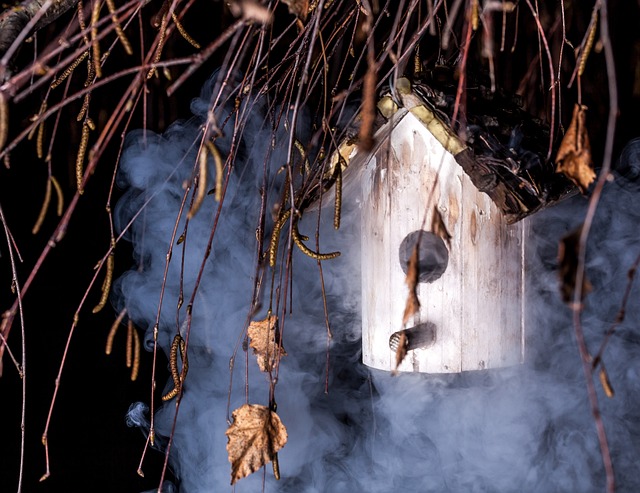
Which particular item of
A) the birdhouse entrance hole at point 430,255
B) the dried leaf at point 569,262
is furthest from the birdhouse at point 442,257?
the dried leaf at point 569,262

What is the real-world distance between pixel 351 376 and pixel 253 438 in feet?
4.06

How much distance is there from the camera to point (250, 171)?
2215 mm

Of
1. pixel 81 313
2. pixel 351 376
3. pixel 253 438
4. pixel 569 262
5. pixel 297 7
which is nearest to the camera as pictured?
pixel 569 262

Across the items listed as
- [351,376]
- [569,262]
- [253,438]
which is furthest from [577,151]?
[351,376]

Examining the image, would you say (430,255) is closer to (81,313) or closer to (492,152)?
(492,152)

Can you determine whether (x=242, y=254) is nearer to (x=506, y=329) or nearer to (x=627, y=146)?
(x=506, y=329)

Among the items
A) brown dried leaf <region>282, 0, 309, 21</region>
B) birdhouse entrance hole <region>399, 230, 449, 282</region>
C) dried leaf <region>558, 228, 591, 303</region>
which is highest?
brown dried leaf <region>282, 0, 309, 21</region>

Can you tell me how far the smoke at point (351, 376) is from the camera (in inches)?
81.1

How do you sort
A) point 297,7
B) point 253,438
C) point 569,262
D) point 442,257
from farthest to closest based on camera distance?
point 442,257 < point 253,438 < point 297,7 < point 569,262

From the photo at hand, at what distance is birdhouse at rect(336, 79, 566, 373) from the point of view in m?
1.50

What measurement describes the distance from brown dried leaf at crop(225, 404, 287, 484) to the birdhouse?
15.7 inches

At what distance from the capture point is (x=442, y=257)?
1521 mm

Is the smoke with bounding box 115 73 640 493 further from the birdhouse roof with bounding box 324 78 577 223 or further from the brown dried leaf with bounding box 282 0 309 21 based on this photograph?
the brown dried leaf with bounding box 282 0 309 21

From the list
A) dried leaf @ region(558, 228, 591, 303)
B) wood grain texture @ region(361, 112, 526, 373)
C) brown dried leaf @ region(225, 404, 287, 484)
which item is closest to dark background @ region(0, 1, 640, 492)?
wood grain texture @ region(361, 112, 526, 373)
